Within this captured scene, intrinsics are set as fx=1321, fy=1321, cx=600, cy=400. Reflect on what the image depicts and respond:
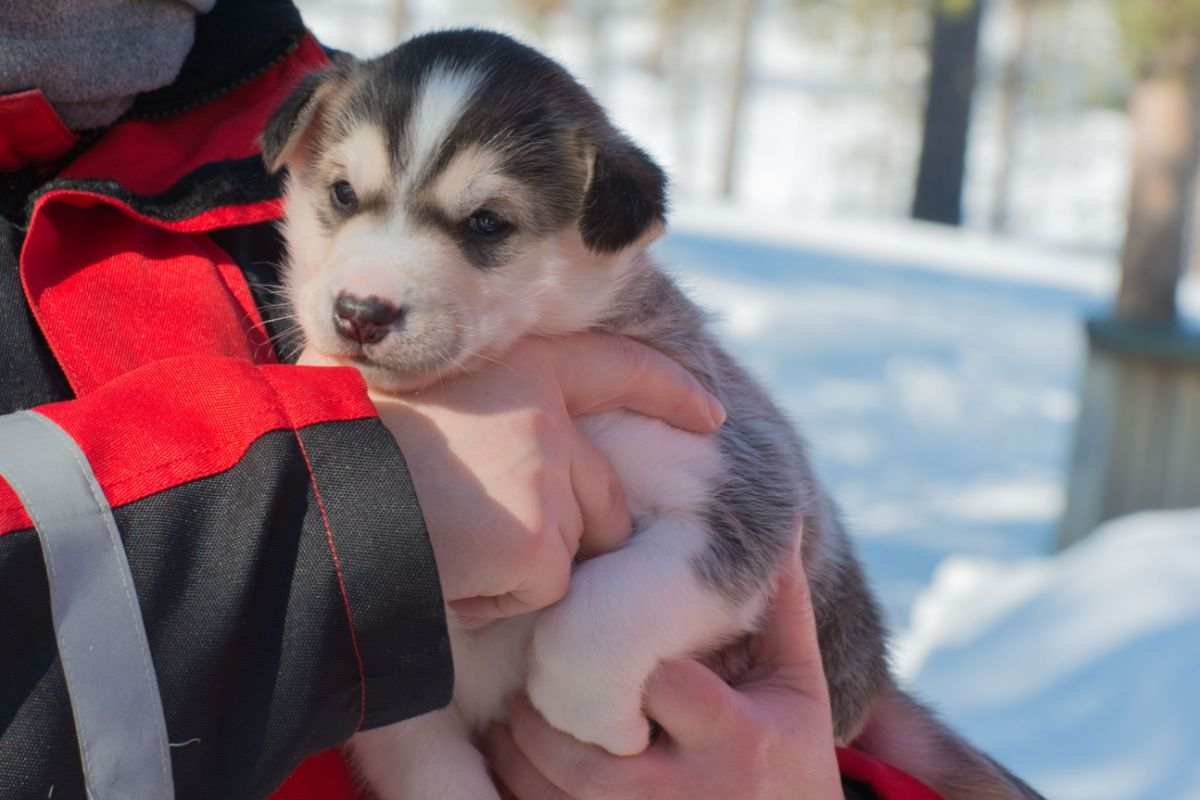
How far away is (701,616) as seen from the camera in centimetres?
208

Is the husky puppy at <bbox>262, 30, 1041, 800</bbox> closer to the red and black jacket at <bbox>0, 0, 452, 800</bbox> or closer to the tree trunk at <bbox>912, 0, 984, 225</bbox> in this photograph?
the red and black jacket at <bbox>0, 0, 452, 800</bbox>

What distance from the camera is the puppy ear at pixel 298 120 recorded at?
2230 millimetres

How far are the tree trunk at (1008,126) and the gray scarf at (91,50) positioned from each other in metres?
26.6

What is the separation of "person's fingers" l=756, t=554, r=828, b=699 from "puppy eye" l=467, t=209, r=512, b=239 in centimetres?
75

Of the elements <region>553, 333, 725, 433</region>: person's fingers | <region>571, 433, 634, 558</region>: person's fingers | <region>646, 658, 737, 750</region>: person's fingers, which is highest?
<region>553, 333, 725, 433</region>: person's fingers

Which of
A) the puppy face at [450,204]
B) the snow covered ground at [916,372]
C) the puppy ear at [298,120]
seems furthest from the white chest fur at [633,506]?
the snow covered ground at [916,372]

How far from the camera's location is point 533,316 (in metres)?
2.19

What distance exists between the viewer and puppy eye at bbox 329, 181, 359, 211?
2225mm

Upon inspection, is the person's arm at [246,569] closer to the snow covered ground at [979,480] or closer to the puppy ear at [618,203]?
the puppy ear at [618,203]

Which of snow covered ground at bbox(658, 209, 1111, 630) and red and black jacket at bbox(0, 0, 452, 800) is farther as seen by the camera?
snow covered ground at bbox(658, 209, 1111, 630)

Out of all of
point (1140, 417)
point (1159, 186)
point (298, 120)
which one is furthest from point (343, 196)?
point (1159, 186)

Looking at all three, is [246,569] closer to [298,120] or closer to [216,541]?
[216,541]

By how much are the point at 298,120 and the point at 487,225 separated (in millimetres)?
399

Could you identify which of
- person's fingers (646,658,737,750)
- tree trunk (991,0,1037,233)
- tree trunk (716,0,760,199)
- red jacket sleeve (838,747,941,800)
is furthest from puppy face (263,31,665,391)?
tree trunk (991,0,1037,233)
